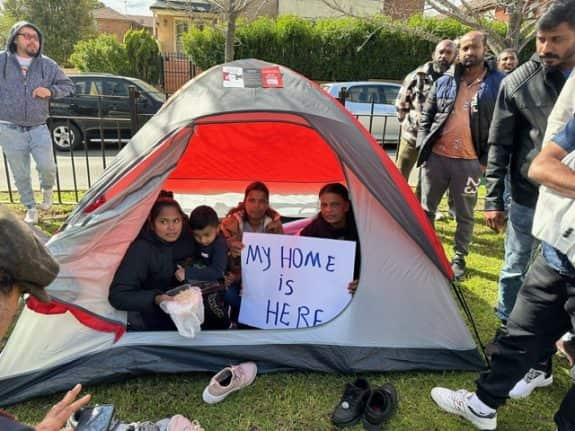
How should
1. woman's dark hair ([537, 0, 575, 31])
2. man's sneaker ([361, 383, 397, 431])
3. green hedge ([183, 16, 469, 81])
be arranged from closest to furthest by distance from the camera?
woman's dark hair ([537, 0, 575, 31]) → man's sneaker ([361, 383, 397, 431]) → green hedge ([183, 16, 469, 81])

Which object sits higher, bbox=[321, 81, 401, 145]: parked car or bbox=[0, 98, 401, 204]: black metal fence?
bbox=[321, 81, 401, 145]: parked car

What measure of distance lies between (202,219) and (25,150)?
8.08ft

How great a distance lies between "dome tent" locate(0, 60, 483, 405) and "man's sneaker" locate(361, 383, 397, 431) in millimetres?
223

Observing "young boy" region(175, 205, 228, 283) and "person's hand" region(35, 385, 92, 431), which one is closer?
"person's hand" region(35, 385, 92, 431)

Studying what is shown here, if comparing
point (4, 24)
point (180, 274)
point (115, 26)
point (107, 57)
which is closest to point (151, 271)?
point (180, 274)

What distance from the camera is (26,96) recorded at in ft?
12.8

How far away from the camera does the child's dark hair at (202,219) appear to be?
2.60 metres

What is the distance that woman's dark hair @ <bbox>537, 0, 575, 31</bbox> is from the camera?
72.1 inches

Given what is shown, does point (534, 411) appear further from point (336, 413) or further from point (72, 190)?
point (72, 190)

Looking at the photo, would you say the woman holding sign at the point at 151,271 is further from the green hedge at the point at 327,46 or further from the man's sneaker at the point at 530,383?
the green hedge at the point at 327,46

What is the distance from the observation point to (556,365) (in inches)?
101

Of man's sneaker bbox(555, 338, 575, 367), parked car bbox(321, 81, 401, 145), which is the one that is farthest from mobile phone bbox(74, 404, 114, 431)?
parked car bbox(321, 81, 401, 145)

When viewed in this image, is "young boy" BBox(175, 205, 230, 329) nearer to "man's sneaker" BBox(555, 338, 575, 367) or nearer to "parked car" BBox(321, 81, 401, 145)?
"man's sneaker" BBox(555, 338, 575, 367)

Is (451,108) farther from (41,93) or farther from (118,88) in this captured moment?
(118,88)
